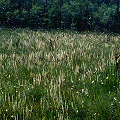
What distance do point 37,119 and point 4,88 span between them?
149 cm

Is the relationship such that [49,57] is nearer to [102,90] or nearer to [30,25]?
[102,90]

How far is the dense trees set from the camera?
23688mm

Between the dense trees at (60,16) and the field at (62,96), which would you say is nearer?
the field at (62,96)

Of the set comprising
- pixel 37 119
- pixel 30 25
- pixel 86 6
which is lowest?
pixel 37 119

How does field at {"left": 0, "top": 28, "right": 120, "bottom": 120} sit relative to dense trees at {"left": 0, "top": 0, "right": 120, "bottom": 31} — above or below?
below

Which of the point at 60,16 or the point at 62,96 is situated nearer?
the point at 62,96

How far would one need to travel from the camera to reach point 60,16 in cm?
2442

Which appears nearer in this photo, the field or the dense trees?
the field

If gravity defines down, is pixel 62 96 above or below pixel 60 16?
below

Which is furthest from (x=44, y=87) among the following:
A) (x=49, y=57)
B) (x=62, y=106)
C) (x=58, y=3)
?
(x=58, y=3)

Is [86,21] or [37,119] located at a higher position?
[86,21]

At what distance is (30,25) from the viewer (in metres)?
24.4

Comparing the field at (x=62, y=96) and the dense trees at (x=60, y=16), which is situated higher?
the dense trees at (x=60, y=16)

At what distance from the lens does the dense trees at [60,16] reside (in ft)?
77.7
